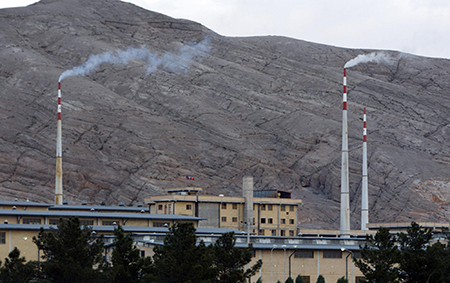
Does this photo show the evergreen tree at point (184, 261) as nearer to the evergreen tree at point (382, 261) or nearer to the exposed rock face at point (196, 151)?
the evergreen tree at point (382, 261)

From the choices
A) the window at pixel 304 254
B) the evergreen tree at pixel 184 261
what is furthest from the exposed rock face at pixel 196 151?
the evergreen tree at pixel 184 261

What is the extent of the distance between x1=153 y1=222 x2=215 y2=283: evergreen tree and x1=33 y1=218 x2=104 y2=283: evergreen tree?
186 inches

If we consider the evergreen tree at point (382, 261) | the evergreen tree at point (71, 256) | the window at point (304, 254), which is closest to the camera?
the evergreen tree at point (71, 256)

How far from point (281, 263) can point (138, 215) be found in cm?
2898

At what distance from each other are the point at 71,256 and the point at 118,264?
3.64 metres

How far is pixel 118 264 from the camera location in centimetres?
6094

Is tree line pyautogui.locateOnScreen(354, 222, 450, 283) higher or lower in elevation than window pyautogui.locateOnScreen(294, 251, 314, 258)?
lower

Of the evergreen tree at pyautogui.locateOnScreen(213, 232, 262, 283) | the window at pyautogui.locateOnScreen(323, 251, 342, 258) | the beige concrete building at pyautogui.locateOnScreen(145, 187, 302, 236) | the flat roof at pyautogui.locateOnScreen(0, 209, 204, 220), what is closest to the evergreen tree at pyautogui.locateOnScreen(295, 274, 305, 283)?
the window at pyautogui.locateOnScreen(323, 251, 342, 258)

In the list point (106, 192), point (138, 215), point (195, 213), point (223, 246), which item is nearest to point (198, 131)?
point (106, 192)

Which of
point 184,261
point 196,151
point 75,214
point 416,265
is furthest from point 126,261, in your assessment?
point 196,151

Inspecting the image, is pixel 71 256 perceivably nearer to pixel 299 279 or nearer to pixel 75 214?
pixel 299 279

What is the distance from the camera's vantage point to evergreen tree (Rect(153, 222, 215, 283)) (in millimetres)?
58250

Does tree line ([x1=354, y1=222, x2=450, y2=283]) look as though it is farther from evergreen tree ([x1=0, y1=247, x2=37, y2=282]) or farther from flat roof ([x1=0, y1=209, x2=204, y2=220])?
flat roof ([x1=0, y1=209, x2=204, y2=220])

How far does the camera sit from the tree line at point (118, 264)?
192ft
